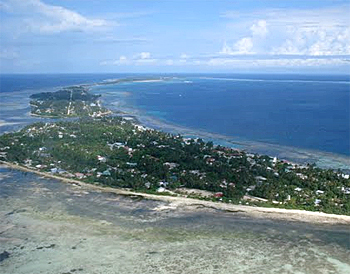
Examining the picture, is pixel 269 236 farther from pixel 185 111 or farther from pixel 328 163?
pixel 185 111

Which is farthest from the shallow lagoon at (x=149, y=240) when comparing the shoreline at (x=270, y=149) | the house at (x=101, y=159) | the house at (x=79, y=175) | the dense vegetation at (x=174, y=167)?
the shoreline at (x=270, y=149)

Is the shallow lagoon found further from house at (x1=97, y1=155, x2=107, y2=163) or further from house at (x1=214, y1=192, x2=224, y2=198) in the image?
house at (x1=97, y1=155, x2=107, y2=163)

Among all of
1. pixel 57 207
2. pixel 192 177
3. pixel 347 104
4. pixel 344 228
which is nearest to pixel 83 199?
pixel 57 207

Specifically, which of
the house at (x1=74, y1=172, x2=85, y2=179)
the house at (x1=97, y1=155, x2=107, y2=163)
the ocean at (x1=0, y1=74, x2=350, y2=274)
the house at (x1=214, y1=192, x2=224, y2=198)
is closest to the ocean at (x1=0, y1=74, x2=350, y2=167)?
the house at (x1=214, y1=192, x2=224, y2=198)

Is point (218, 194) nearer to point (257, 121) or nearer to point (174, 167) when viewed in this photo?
point (174, 167)

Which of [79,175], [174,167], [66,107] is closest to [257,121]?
[174,167]
